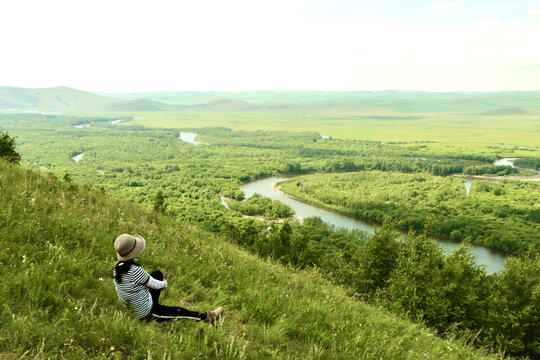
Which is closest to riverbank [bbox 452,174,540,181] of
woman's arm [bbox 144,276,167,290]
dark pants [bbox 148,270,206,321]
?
dark pants [bbox 148,270,206,321]

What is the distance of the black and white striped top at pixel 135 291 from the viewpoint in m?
3.85

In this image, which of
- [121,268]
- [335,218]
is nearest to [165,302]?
[121,268]

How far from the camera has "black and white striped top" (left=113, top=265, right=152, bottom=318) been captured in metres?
3.85

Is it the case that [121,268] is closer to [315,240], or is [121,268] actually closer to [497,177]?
[315,240]

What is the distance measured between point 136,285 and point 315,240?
168ft


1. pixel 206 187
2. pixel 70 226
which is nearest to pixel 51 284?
pixel 70 226

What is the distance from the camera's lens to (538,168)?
484 ft

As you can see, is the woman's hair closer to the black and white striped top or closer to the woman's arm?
the black and white striped top

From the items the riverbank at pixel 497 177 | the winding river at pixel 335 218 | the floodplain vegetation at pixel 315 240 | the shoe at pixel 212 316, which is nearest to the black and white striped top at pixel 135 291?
the floodplain vegetation at pixel 315 240

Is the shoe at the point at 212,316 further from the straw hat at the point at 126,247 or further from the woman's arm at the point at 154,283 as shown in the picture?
the straw hat at the point at 126,247

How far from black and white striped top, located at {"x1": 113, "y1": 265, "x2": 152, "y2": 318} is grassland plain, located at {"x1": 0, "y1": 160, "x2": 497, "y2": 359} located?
173mm

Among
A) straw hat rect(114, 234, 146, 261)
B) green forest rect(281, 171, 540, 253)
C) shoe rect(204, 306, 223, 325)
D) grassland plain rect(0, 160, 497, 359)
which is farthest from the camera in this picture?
green forest rect(281, 171, 540, 253)

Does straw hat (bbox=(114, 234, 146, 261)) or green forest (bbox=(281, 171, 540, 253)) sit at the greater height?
straw hat (bbox=(114, 234, 146, 261))

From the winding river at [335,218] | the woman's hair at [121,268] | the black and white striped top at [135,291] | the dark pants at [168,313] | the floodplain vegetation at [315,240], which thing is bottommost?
the winding river at [335,218]
